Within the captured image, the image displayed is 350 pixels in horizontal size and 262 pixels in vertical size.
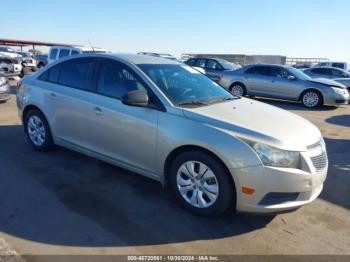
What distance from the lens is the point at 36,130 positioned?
5375 millimetres

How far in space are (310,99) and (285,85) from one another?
1.03 metres

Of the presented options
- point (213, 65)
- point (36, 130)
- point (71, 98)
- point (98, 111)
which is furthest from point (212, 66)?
point (98, 111)

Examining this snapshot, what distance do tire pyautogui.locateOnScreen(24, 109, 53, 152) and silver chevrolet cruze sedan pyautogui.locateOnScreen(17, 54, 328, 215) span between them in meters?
0.13

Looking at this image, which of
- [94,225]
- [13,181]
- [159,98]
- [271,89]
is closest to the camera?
[94,225]

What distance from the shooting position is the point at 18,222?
331cm

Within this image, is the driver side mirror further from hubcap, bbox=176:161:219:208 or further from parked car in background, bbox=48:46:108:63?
parked car in background, bbox=48:46:108:63

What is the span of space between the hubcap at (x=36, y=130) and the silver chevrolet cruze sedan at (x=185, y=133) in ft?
0.73

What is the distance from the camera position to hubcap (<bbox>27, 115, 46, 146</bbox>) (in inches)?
208

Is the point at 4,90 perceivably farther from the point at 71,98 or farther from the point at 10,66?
the point at 10,66

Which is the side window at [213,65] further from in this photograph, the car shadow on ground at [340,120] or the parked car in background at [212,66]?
the car shadow on ground at [340,120]

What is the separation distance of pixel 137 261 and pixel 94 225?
0.69m

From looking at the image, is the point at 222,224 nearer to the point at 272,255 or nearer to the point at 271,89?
the point at 272,255

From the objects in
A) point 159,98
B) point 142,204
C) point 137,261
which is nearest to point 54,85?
point 159,98

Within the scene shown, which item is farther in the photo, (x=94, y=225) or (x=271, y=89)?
(x=271, y=89)
